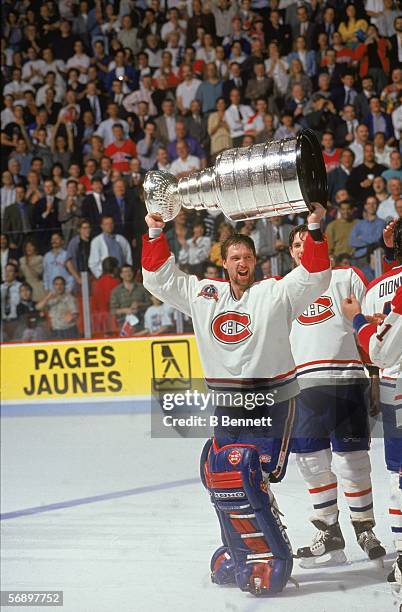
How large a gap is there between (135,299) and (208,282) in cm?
476

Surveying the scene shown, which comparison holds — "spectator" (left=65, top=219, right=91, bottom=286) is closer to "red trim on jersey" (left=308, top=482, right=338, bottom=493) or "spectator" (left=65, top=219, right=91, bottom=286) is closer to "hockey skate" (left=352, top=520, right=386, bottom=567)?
"red trim on jersey" (left=308, top=482, right=338, bottom=493)

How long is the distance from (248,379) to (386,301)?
0.58m

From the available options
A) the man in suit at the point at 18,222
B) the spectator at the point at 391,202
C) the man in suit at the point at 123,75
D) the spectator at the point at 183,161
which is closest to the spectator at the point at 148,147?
the spectator at the point at 183,161

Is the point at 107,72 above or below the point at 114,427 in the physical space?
above

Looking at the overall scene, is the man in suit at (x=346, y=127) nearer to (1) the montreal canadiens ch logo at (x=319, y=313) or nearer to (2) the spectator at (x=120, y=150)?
(2) the spectator at (x=120, y=150)

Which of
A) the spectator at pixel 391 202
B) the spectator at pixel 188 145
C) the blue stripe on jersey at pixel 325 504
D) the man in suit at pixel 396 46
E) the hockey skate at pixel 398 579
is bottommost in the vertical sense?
the hockey skate at pixel 398 579

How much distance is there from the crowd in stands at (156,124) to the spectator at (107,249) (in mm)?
13

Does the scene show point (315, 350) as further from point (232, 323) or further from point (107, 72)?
point (107, 72)

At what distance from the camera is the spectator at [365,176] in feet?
26.2

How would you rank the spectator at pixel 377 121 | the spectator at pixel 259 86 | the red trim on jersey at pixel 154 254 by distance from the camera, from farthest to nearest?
the spectator at pixel 259 86
the spectator at pixel 377 121
the red trim on jersey at pixel 154 254

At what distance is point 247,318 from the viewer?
3.18m

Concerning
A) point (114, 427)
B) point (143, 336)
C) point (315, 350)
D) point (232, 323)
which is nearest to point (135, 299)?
point (143, 336)

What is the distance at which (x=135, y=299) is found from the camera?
8031mm

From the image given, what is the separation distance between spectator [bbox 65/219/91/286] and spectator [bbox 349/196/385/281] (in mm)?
2534
